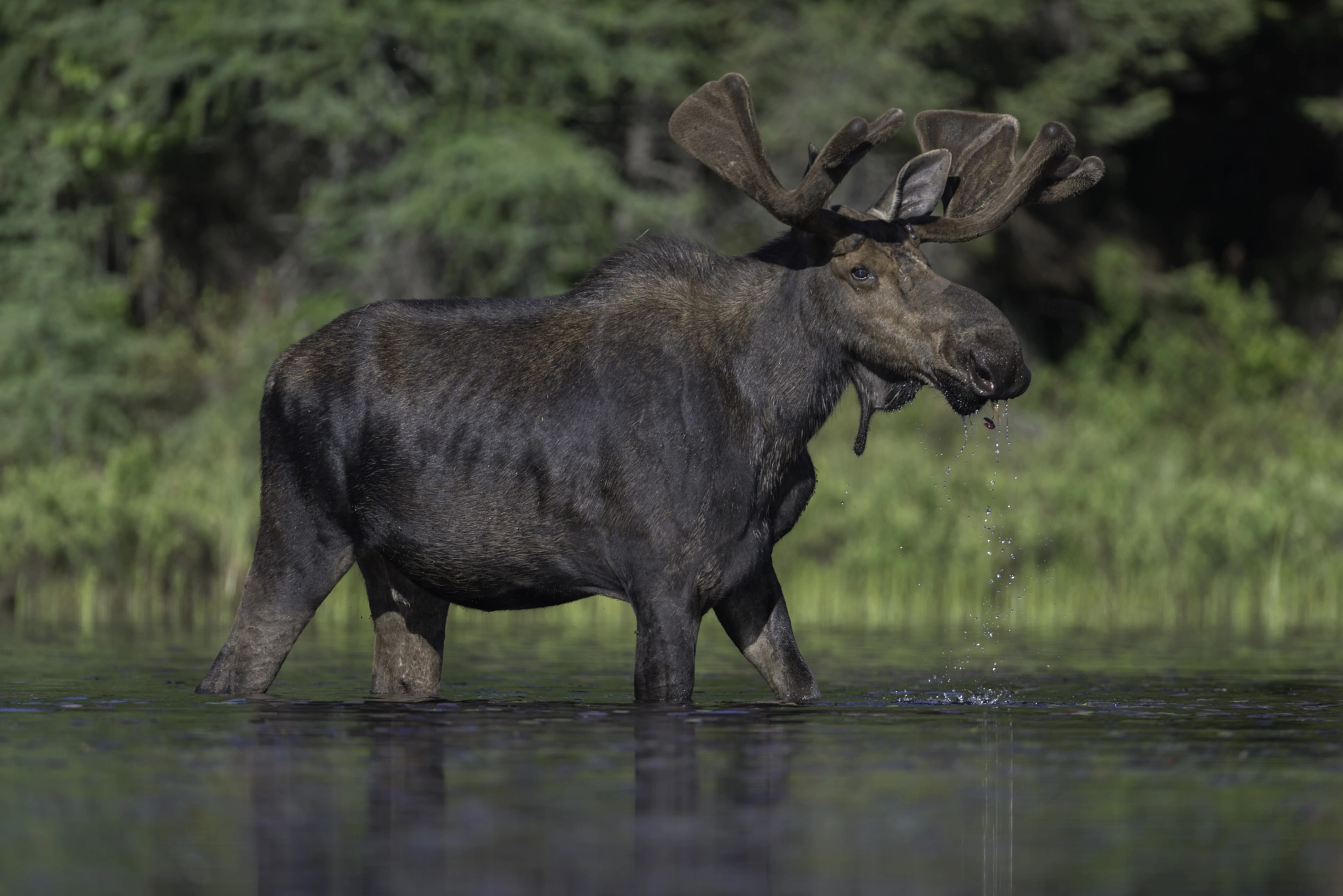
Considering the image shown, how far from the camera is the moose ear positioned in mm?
8227

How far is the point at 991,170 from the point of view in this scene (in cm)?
880

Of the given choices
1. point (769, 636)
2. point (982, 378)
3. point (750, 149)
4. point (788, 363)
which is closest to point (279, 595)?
point (769, 636)

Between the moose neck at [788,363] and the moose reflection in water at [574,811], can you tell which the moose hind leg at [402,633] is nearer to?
the moose reflection in water at [574,811]

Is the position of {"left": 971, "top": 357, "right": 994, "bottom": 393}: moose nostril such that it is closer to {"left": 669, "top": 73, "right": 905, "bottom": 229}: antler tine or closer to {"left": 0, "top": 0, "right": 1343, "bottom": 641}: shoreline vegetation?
{"left": 669, "top": 73, "right": 905, "bottom": 229}: antler tine

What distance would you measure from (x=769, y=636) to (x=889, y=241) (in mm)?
1689

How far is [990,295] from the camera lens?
1063 inches

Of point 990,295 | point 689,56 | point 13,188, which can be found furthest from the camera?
point 990,295

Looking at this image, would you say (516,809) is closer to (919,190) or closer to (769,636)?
(769,636)

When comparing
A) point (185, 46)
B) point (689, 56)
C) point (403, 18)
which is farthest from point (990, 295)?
point (185, 46)

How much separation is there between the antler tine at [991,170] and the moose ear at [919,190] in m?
0.12

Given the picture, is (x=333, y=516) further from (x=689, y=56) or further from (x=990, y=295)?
(x=990, y=295)

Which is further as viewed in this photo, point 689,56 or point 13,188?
point 689,56

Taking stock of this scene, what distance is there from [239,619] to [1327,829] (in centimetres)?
467

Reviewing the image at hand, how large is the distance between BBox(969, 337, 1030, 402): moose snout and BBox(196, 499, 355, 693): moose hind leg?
8.85 ft
